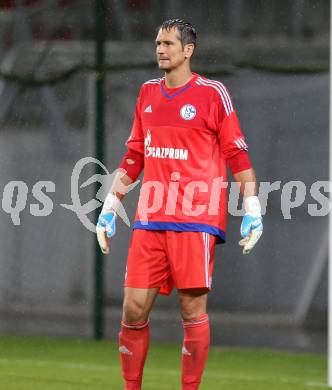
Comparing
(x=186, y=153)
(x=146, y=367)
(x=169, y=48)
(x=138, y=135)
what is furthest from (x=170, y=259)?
(x=146, y=367)

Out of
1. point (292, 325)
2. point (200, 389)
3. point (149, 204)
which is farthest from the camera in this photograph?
point (292, 325)

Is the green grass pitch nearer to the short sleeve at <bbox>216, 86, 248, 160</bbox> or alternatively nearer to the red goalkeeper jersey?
the red goalkeeper jersey

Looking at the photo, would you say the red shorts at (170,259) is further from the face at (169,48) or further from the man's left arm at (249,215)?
the face at (169,48)

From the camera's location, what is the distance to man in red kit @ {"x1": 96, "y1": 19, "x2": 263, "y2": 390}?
15.7 ft

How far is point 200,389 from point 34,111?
3045mm

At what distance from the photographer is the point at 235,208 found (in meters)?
7.50

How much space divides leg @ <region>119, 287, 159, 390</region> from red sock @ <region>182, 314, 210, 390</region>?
0.18 m

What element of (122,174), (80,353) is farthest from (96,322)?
(122,174)

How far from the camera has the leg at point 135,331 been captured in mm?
4801

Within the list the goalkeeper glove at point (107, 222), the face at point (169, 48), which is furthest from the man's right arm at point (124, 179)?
the face at point (169, 48)

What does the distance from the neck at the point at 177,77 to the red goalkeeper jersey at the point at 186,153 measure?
0.03m

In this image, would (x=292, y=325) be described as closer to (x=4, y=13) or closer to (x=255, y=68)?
(x=255, y=68)
